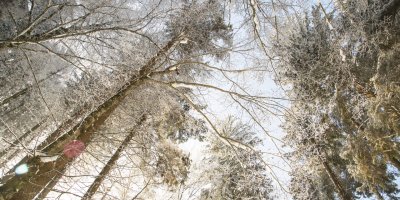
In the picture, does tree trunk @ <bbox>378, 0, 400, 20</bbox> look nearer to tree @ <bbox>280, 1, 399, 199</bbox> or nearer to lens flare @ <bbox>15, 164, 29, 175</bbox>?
tree @ <bbox>280, 1, 399, 199</bbox>

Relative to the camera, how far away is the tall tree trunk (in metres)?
4.09

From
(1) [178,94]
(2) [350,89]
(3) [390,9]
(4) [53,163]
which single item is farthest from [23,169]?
(3) [390,9]

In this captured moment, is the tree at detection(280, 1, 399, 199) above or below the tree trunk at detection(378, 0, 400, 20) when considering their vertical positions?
below

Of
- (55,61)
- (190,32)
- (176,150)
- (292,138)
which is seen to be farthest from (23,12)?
(292,138)

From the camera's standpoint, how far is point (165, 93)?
301 inches

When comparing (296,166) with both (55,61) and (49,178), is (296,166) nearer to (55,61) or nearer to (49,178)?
(49,178)

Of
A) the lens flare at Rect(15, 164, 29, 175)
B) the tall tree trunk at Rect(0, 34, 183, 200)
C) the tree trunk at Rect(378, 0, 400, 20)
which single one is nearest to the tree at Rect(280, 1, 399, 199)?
the tree trunk at Rect(378, 0, 400, 20)

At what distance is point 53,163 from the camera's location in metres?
4.54

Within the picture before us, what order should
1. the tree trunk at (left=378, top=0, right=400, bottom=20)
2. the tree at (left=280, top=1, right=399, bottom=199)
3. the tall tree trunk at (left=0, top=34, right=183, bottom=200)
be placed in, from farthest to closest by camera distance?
the tree trunk at (left=378, top=0, right=400, bottom=20), the tree at (left=280, top=1, right=399, bottom=199), the tall tree trunk at (left=0, top=34, right=183, bottom=200)

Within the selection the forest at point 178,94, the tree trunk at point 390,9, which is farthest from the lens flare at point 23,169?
the tree trunk at point 390,9

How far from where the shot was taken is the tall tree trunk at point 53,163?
4.09 m

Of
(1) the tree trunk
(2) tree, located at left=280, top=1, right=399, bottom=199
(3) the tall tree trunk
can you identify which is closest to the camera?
(3) the tall tree trunk

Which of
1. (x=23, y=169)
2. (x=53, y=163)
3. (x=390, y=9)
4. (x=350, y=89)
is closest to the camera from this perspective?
(x=23, y=169)

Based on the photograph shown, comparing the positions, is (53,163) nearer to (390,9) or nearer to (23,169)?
(23,169)
